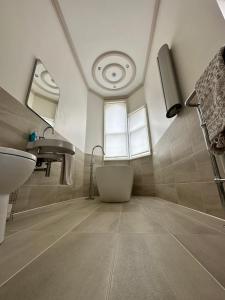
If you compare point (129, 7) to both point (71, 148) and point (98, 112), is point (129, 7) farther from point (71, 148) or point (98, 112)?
point (71, 148)

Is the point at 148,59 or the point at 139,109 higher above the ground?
the point at 148,59

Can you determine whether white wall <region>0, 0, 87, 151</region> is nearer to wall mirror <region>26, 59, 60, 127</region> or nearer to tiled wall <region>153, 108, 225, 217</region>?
wall mirror <region>26, 59, 60, 127</region>

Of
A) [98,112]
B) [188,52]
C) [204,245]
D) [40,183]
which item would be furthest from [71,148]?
[98,112]

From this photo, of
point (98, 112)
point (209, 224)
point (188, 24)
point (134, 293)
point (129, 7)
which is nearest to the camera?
point (134, 293)

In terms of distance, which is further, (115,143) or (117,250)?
(115,143)

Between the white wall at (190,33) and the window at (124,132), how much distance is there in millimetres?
1166

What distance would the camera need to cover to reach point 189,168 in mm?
1290

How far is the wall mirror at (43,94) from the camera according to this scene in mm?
1476

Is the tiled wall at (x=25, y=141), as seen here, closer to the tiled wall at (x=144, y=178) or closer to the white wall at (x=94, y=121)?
the white wall at (x=94, y=121)

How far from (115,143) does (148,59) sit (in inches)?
78.8

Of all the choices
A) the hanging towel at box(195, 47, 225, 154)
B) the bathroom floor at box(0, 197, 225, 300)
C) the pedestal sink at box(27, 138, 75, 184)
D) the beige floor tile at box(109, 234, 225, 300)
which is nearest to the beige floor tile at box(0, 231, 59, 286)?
the bathroom floor at box(0, 197, 225, 300)

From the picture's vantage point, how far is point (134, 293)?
12.9 inches

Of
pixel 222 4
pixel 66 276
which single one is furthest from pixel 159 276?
pixel 222 4

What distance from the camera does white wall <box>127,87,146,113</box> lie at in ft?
11.2
